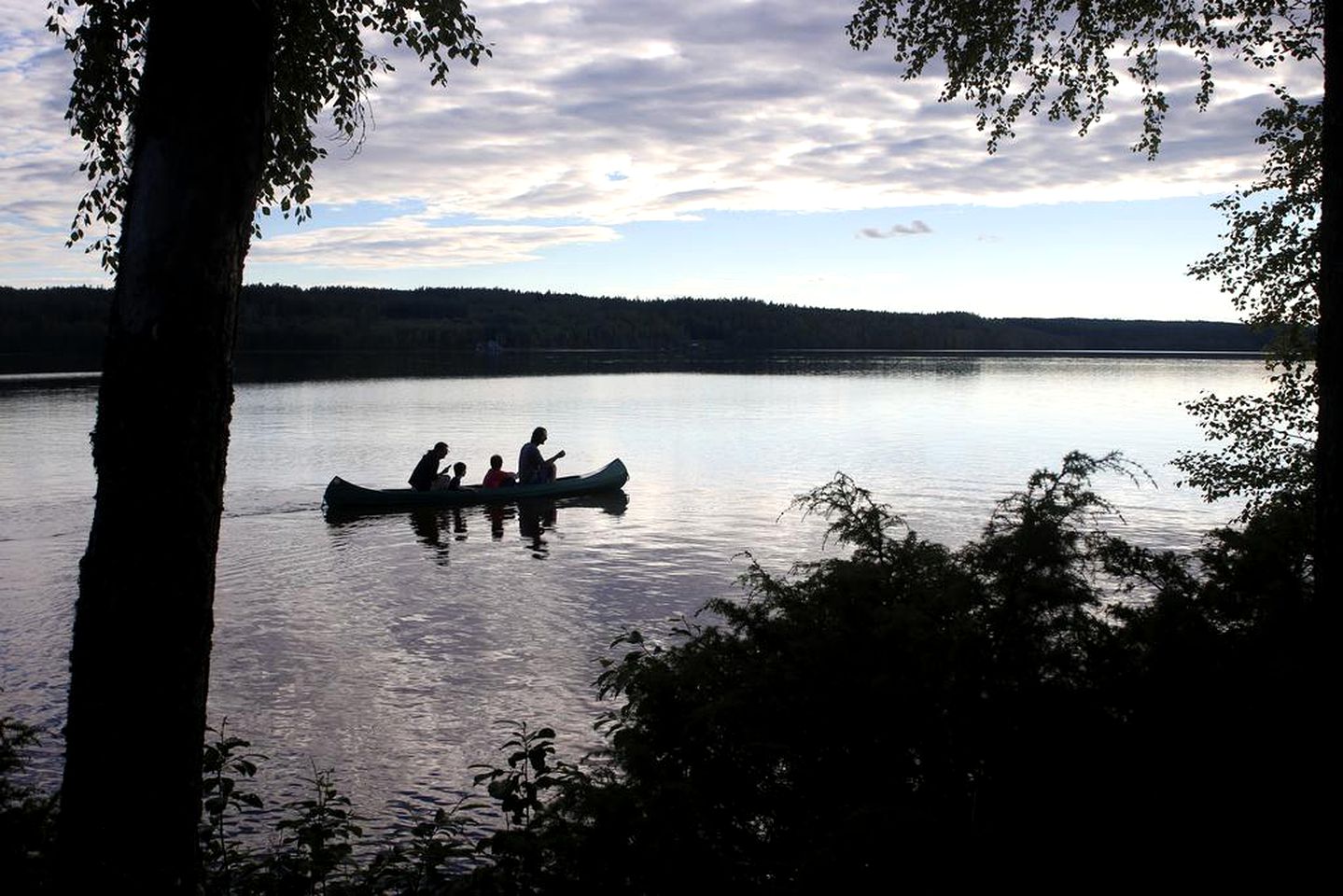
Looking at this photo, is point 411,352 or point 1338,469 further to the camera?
point 411,352

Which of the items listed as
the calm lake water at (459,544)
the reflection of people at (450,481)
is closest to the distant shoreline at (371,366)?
the calm lake water at (459,544)

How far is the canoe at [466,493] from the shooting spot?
990 inches

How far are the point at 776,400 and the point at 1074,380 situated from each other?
3958cm

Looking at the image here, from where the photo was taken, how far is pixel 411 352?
15488 centimetres

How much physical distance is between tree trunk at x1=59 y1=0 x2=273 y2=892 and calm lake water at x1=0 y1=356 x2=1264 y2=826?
9.3 inches

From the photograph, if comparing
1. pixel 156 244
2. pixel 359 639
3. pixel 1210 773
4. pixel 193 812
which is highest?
pixel 156 244

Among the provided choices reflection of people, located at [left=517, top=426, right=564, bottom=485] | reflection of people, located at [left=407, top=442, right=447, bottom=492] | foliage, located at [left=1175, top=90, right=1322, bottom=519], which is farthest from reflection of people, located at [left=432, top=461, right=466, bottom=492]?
foliage, located at [left=1175, top=90, right=1322, bottom=519]

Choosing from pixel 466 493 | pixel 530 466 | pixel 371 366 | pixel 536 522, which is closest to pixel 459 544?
pixel 536 522

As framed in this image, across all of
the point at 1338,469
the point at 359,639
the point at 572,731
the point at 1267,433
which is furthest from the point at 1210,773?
the point at 359,639

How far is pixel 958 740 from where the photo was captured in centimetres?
451

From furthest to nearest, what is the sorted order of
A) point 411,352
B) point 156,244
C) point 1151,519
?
point 411,352 < point 1151,519 < point 156,244

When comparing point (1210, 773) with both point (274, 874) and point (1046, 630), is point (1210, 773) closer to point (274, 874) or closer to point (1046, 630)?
point (1046, 630)

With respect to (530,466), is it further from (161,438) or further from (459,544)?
(161,438)

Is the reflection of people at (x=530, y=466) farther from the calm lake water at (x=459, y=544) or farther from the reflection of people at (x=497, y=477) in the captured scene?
the calm lake water at (x=459, y=544)
